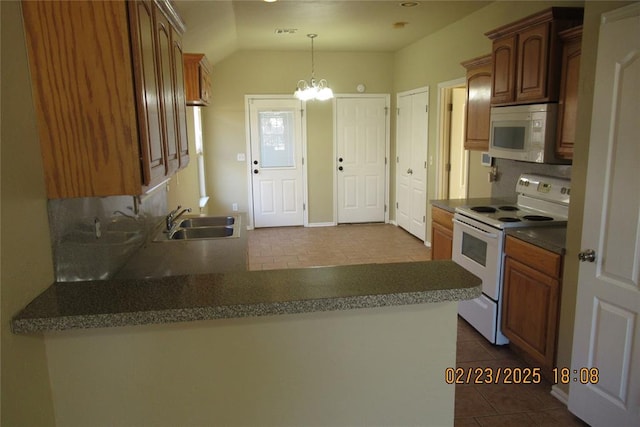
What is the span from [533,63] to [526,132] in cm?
46

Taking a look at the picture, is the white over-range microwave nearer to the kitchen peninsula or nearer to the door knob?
the door knob

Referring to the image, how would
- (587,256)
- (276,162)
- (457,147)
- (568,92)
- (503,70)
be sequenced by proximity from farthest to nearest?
(276,162), (457,147), (503,70), (568,92), (587,256)

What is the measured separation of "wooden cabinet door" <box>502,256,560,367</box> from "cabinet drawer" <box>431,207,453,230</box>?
0.89 m

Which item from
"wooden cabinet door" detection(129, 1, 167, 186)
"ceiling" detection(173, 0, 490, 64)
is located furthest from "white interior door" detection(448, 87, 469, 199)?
"wooden cabinet door" detection(129, 1, 167, 186)

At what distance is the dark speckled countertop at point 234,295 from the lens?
1.25m

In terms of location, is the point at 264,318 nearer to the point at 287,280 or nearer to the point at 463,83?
the point at 287,280

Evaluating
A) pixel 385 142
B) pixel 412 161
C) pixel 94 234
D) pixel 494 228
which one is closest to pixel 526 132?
pixel 494 228

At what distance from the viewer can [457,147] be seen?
5.88m

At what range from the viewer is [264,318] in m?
1.39

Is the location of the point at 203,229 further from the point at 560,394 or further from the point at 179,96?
the point at 560,394

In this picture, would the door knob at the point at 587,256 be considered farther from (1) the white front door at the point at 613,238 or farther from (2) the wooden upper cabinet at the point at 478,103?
(2) the wooden upper cabinet at the point at 478,103

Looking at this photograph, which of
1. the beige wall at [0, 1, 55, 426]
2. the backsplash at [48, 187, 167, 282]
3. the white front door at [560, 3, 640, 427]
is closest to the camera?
the beige wall at [0, 1, 55, 426]

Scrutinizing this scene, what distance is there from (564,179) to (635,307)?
144cm

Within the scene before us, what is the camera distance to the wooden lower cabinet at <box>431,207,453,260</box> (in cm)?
389
